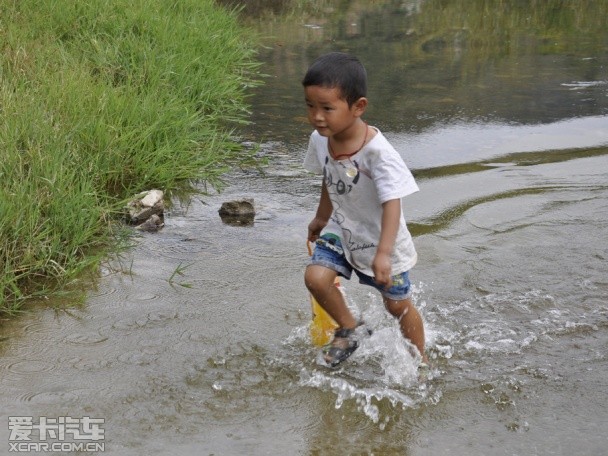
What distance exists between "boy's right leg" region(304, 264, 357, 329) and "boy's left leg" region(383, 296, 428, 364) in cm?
17

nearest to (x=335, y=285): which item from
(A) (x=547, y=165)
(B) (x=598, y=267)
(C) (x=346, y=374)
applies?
(C) (x=346, y=374)

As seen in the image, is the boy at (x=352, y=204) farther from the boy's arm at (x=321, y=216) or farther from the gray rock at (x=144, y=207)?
the gray rock at (x=144, y=207)

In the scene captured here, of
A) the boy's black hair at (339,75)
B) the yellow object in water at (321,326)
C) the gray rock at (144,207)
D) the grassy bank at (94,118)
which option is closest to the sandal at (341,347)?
the yellow object in water at (321,326)

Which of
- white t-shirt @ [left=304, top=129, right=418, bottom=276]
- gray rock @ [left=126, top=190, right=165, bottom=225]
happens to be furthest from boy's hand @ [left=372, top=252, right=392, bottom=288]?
gray rock @ [left=126, top=190, right=165, bottom=225]

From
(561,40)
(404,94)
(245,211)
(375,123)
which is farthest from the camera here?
(561,40)

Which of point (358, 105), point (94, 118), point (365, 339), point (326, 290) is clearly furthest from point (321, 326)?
point (94, 118)

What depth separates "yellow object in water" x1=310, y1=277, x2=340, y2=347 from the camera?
3.66 meters

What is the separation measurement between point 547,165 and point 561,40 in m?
4.98

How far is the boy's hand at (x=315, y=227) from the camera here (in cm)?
361

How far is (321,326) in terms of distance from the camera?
3666mm

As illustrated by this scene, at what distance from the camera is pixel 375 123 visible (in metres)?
6.99

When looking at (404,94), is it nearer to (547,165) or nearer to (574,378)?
(547,165)

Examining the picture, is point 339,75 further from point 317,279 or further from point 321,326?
point 321,326

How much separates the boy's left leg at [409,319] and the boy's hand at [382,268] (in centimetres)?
29
